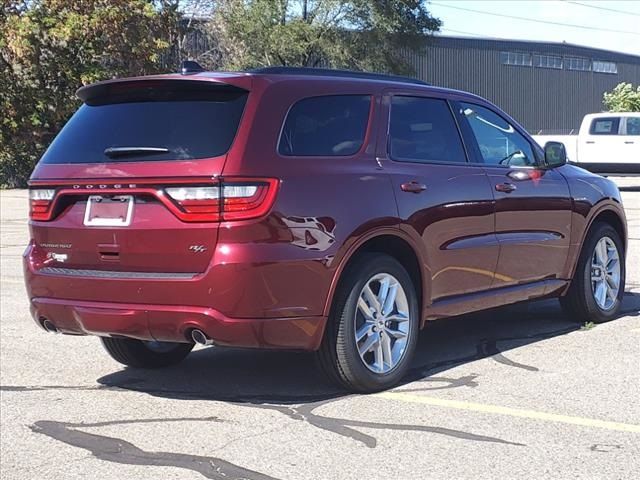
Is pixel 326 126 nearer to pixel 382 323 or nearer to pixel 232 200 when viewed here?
pixel 232 200

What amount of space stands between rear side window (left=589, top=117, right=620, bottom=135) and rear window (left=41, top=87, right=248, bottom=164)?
22535mm

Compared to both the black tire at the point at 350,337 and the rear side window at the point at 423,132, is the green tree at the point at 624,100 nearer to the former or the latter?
the rear side window at the point at 423,132

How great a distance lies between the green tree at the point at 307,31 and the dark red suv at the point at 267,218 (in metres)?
36.1

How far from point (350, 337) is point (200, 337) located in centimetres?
88

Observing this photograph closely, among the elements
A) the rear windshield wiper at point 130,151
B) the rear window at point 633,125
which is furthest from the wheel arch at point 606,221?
the rear window at point 633,125

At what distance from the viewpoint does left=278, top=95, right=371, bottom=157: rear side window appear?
216 inches

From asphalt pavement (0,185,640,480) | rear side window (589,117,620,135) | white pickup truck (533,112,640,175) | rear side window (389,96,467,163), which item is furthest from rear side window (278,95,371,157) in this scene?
rear side window (589,117,620,135)

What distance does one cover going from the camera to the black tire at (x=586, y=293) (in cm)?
766

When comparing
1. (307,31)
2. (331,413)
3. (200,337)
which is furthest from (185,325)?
(307,31)

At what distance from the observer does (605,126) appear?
26672mm

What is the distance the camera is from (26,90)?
28.7 m

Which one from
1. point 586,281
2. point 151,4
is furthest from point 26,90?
point 586,281

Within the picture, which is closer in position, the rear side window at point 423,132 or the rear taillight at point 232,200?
the rear taillight at point 232,200

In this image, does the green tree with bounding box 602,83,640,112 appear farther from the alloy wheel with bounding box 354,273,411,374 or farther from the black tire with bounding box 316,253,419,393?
the black tire with bounding box 316,253,419,393
